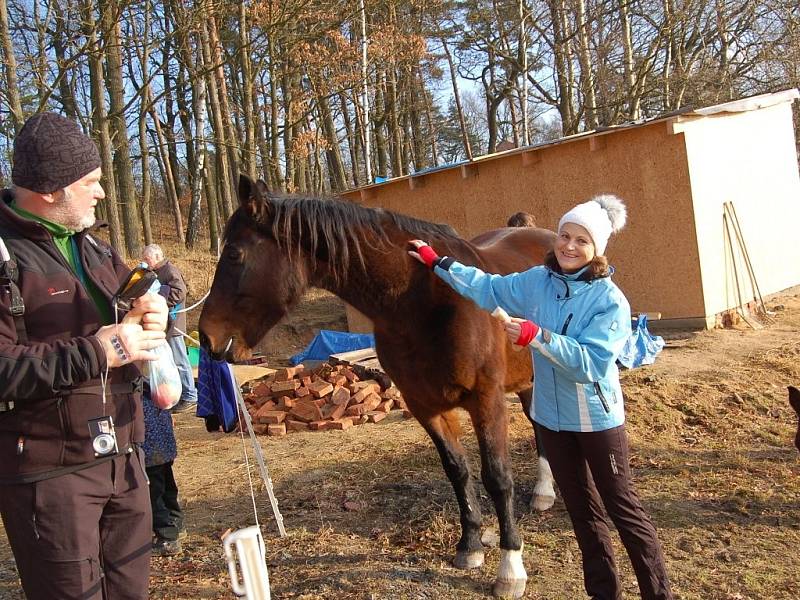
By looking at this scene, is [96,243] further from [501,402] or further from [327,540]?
[327,540]

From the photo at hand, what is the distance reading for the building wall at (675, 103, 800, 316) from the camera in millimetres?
9273

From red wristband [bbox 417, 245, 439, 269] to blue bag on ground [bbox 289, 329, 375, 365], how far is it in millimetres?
6757

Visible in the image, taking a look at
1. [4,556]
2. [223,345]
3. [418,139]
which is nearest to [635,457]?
[223,345]

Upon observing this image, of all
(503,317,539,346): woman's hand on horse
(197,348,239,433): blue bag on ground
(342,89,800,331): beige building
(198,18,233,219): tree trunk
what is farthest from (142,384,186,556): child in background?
(198,18,233,219): tree trunk

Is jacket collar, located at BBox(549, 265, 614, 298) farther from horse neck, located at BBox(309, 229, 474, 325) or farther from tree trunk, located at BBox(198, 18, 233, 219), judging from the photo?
tree trunk, located at BBox(198, 18, 233, 219)

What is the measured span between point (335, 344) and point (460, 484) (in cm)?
670

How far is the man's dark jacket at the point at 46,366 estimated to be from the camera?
1600 millimetres

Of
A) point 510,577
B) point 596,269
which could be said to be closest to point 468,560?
point 510,577

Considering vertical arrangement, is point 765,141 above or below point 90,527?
above

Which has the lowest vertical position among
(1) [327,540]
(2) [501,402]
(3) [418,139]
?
(1) [327,540]

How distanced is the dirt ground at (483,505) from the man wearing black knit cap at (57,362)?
171cm

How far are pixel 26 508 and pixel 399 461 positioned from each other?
375cm

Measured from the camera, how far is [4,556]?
13.4 ft

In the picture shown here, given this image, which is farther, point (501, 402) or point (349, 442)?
point (349, 442)
